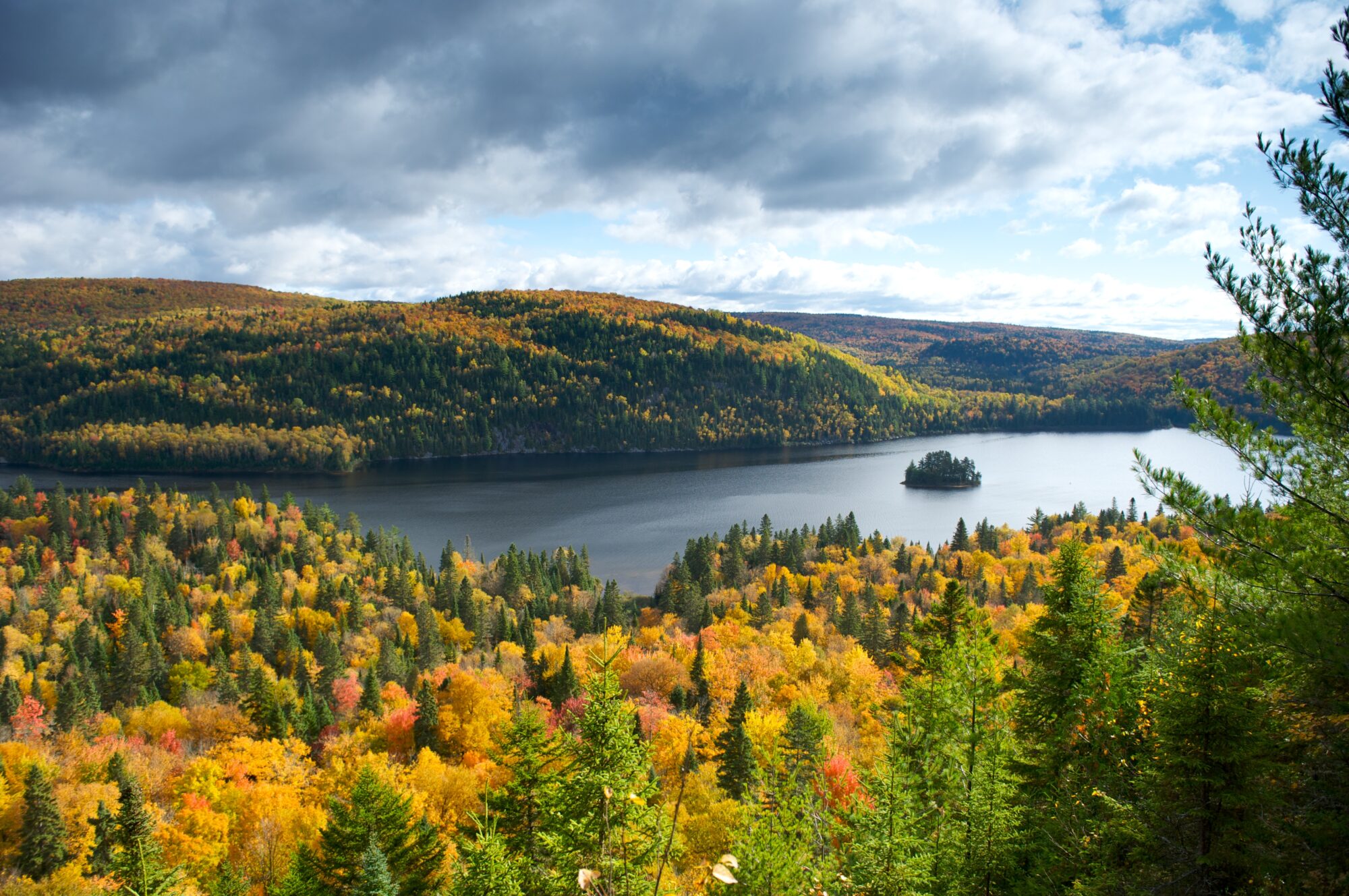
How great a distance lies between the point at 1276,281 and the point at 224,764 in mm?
47391

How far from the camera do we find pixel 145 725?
4853 cm

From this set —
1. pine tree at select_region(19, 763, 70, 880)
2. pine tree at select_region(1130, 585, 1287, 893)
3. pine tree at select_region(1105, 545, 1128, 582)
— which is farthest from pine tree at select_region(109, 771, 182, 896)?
pine tree at select_region(1105, 545, 1128, 582)

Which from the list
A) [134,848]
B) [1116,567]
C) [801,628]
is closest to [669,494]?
[801,628]

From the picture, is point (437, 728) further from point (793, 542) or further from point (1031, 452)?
point (1031, 452)

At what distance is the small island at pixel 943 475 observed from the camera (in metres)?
A: 146

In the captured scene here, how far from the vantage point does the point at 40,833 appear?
28.9 metres

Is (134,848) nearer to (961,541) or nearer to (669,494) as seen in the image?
(961,541)

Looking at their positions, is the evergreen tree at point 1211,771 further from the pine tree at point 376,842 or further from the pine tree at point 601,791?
the pine tree at point 376,842

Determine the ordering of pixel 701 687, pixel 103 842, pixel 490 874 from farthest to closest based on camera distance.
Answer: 1. pixel 701 687
2. pixel 103 842
3. pixel 490 874

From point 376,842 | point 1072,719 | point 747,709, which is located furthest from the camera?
point 747,709

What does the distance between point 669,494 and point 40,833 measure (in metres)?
113

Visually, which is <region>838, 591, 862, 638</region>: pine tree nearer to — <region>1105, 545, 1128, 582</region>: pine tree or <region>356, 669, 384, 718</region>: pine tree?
<region>1105, 545, 1128, 582</region>: pine tree

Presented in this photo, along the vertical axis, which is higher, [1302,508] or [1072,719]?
[1302,508]

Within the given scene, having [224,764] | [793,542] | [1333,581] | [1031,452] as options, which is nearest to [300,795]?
[224,764]
